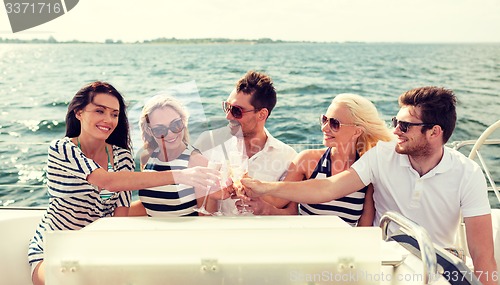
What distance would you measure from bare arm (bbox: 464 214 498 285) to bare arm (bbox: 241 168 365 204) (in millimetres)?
414

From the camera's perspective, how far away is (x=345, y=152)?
7.14 ft

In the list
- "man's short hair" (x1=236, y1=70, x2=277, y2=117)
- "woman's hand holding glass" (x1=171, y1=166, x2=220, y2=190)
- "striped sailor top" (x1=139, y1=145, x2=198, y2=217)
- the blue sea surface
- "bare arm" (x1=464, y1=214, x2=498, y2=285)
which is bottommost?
the blue sea surface

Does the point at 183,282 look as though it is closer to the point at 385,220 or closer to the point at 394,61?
the point at 385,220

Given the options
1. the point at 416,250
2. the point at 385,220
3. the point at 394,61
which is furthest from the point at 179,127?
the point at 394,61

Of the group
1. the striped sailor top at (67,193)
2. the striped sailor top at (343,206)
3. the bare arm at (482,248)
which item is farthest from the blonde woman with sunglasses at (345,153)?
the striped sailor top at (67,193)

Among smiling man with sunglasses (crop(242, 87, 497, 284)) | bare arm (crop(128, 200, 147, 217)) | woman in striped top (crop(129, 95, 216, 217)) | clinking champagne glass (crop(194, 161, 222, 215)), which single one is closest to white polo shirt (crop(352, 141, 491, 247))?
smiling man with sunglasses (crop(242, 87, 497, 284))

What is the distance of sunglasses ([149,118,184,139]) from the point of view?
1.94 meters

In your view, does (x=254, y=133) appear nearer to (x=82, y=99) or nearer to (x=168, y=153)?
(x=168, y=153)

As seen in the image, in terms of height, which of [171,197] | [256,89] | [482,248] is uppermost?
[256,89]

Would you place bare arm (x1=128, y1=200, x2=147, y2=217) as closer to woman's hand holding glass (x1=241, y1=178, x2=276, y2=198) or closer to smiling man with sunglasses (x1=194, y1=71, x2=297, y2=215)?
smiling man with sunglasses (x1=194, y1=71, x2=297, y2=215)

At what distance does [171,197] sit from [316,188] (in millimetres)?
537

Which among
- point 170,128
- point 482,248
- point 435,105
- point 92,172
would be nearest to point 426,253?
point 482,248

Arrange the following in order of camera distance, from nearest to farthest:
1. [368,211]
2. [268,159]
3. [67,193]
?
[67,193] < [368,211] < [268,159]

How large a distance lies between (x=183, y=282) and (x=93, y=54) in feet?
92.6
